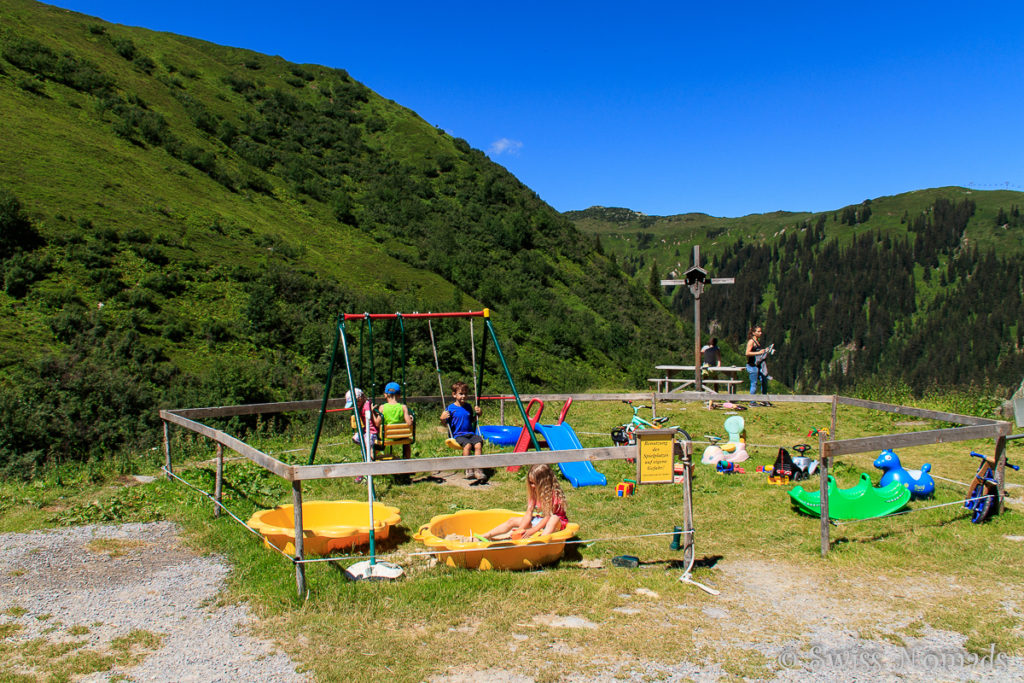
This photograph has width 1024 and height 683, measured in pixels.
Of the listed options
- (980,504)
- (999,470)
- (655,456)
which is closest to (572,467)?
(655,456)

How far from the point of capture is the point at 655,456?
663 cm

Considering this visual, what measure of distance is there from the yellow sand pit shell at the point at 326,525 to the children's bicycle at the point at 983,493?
6677mm

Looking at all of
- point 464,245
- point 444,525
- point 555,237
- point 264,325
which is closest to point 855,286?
point 555,237

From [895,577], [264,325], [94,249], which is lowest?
[895,577]

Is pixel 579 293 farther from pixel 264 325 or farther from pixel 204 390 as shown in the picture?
pixel 204 390

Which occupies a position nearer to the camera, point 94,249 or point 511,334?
point 94,249

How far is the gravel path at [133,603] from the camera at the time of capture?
4797mm

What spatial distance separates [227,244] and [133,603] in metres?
26.9

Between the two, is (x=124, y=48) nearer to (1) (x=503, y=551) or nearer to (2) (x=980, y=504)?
(1) (x=503, y=551)

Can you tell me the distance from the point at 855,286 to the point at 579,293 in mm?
166815

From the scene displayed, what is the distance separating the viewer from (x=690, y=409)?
57.5ft

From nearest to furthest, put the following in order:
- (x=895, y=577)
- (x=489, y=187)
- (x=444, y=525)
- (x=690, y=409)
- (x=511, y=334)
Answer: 1. (x=895, y=577)
2. (x=444, y=525)
3. (x=690, y=409)
4. (x=511, y=334)
5. (x=489, y=187)

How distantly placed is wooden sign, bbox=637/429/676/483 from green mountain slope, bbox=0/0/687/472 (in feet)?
38.4

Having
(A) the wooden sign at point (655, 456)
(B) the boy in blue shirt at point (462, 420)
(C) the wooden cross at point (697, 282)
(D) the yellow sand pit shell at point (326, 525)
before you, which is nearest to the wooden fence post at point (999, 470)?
(A) the wooden sign at point (655, 456)
